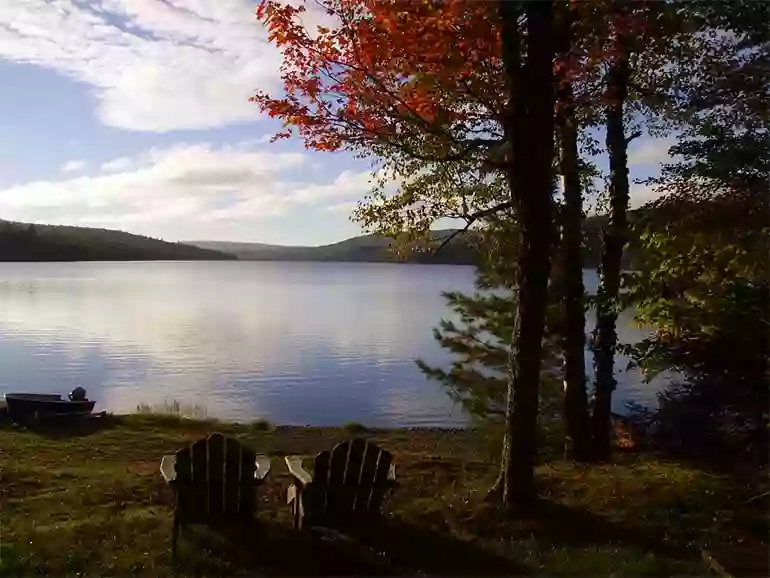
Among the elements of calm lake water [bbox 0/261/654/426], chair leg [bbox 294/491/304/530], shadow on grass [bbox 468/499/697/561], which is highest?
chair leg [bbox 294/491/304/530]

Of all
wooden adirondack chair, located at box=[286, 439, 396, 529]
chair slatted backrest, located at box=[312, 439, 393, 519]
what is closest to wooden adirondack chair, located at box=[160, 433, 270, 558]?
wooden adirondack chair, located at box=[286, 439, 396, 529]

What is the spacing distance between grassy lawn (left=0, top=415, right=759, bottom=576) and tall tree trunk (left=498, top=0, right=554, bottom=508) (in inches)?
27.1

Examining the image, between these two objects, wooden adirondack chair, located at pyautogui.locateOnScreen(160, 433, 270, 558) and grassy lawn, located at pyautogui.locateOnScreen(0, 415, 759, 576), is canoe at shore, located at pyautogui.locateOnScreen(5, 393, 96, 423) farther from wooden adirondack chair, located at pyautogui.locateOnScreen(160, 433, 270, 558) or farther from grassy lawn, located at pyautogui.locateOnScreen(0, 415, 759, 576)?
wooden adirondack chair, located at pyautogui.locateOnScreen(160, 433, 270, 558)

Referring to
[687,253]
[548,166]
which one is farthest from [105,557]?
[687,253]

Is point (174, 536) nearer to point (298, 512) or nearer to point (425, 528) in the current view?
point (298, 512)

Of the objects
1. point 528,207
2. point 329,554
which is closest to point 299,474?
point 329,554

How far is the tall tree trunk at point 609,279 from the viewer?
1117cm

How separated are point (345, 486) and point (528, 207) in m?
3.18

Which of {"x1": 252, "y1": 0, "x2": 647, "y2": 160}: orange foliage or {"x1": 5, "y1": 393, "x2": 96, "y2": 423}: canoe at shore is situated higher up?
{"x1": 252, "y1": 0, "x2": 647, "y2": 160}: orange foliage

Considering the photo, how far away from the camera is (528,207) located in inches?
289

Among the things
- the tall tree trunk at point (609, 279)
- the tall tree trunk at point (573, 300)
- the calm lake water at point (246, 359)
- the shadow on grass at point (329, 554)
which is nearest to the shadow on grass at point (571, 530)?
the shadow on grass at point (329, 554)

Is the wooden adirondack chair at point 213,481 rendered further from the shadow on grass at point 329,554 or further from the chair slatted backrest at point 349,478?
the chair slatted backrest at point 349,478

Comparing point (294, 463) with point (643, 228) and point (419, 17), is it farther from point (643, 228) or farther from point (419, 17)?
point (643, 228)

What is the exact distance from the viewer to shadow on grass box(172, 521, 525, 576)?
19.0 ft
